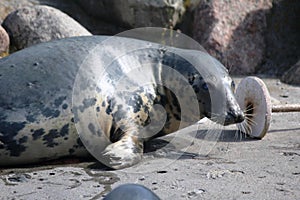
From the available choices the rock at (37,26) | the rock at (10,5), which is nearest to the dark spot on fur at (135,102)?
the rock at (37,26)

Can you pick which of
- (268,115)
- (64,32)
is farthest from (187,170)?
(64,32)

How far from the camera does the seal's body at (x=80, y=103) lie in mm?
3402

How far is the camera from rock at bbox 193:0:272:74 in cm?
766

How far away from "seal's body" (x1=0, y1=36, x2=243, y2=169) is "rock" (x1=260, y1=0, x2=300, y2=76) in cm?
426

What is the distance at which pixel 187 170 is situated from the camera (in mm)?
3262

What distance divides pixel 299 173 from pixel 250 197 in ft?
1.78

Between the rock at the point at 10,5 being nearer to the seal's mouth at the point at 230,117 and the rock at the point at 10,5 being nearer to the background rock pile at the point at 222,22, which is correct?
the background rock pile at the point at 222,22

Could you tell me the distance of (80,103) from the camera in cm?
350

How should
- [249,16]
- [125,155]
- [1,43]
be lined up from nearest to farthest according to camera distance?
[125,155] < [1,43] < [249,16]

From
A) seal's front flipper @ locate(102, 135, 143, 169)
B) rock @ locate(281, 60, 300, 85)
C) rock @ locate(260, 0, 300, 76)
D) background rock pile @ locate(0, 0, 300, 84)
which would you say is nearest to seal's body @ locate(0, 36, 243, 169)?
seal's front flipper @ locate(102, 135, 143, 169)

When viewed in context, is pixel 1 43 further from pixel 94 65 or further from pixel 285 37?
pixel 285 37

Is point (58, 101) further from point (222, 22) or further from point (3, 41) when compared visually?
point (222, 22)

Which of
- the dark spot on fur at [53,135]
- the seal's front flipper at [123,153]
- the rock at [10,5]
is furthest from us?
the rock at [10,5]

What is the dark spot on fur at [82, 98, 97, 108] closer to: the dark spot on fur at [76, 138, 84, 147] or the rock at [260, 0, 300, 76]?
the dark spot on fur at [76, 138, 84, 147]
